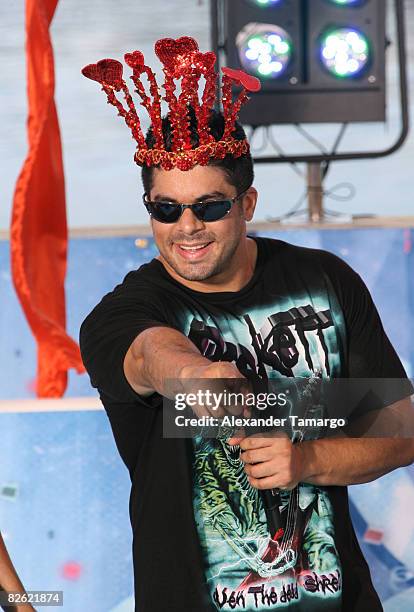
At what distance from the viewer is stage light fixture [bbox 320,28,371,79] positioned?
12.3ft

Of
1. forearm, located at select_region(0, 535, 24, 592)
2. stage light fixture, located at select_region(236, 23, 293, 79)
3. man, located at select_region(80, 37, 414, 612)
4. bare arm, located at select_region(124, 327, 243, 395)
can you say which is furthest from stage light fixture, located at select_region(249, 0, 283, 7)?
bare arm, located at select_region(124, 327, 243, 395)

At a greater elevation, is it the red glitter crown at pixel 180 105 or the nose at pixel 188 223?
the red glitter crown at pixel 180 105

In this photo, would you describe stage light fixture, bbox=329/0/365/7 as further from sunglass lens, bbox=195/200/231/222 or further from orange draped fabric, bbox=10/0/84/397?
sunglass lens, bbox=195/200/231/222

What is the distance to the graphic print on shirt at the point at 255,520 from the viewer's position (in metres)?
1.51

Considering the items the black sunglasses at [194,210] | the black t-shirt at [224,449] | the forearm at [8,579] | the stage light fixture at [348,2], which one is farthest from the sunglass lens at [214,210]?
the stage light fixture at [348,2]

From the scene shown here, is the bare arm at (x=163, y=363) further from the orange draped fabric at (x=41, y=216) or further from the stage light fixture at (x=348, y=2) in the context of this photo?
the stage light fixture at (x=348, y=2)

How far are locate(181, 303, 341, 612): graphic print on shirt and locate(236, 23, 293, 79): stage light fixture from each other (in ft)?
7.49

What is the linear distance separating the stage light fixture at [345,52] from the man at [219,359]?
2.19 metres

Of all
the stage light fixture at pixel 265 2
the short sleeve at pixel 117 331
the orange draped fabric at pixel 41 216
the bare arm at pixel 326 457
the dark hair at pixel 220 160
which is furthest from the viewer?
the stage light fixture at pixel 265 2

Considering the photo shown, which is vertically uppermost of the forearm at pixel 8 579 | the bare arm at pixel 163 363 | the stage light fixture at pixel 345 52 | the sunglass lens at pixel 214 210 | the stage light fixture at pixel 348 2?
the stage light fixture at pixel 348 2

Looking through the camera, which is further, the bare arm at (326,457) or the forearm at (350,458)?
the forearm at (350,458)

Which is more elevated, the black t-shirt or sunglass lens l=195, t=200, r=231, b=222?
sunglass lens l=195, t=200, r=231, b=222

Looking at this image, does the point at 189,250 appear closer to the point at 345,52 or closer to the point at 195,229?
the point at 195,229

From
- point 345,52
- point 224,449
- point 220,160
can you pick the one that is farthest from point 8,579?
point 345,52
